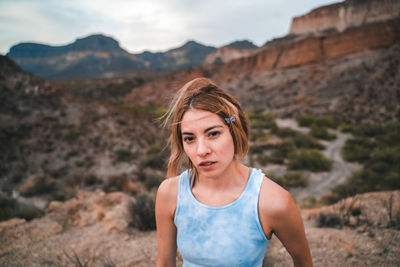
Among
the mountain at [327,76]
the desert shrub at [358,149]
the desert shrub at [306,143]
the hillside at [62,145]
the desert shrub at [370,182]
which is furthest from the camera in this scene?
the mountain at [327,76]

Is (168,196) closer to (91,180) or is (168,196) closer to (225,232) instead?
(225,232)

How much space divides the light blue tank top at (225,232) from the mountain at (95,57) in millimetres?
86000

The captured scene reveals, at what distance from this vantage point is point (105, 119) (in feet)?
39.7

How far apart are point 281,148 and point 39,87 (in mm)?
14482

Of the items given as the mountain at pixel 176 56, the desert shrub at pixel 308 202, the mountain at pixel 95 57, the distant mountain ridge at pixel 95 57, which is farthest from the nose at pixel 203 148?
the mountain at pixel 176 56

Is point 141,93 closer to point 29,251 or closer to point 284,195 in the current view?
point 29,251

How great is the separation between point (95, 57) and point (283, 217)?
111698 mm

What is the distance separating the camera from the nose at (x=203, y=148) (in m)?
1.10

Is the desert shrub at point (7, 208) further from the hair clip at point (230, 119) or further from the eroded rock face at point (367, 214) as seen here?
the eroded rock face at point (367, 214)

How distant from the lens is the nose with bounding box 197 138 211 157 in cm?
110

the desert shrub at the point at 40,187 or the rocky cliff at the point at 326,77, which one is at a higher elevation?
the rocky cliff at the point at 326,77

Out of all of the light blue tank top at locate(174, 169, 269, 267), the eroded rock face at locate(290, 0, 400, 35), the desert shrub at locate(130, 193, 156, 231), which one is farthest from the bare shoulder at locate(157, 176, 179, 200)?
the eroded rock face at locate(290, 0, 400, 35)

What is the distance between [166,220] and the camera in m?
1.29

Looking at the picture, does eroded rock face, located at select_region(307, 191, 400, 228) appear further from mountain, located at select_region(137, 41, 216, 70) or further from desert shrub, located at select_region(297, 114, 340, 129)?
mountain, located at select_region(137, 41, 216, 70)
